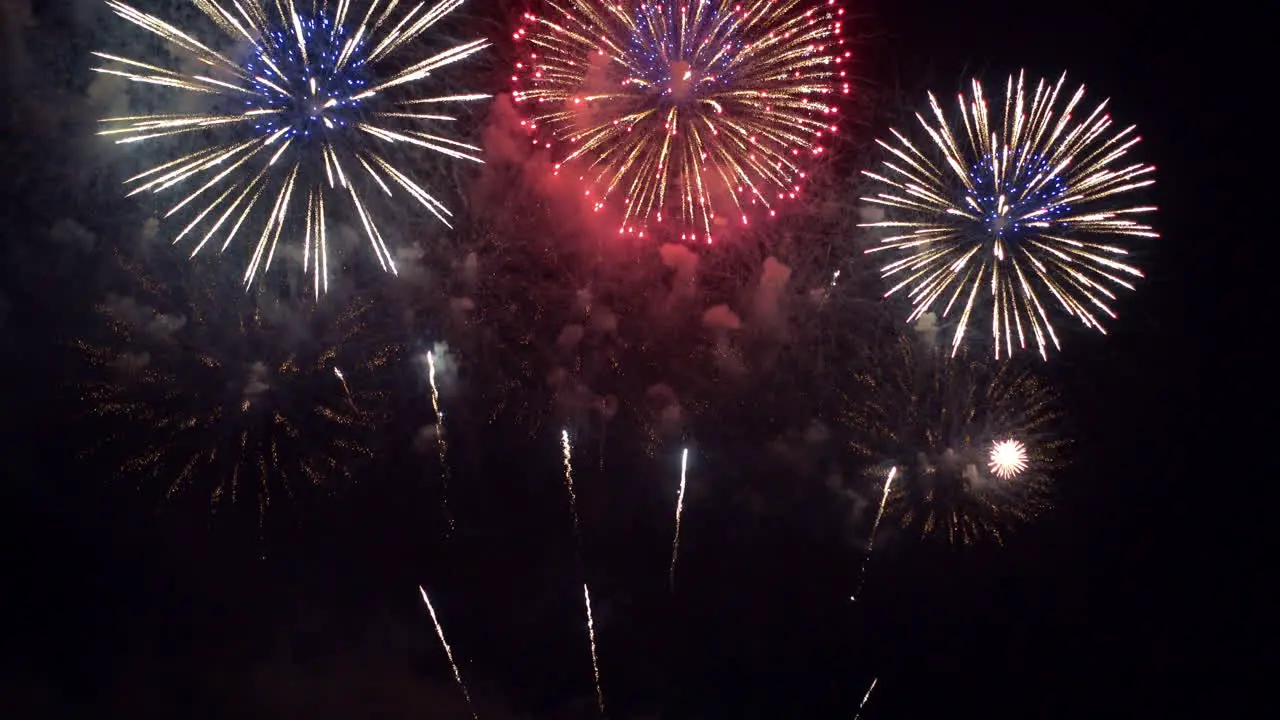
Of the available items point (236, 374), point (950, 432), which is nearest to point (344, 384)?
point (236, 374)

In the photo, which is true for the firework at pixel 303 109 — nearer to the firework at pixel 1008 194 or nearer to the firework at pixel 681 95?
the firework at pixel 681 95

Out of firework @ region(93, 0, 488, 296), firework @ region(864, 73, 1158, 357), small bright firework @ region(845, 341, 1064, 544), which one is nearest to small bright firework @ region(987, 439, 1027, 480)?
small bright firework @ region(845, 341, 1064, 544)

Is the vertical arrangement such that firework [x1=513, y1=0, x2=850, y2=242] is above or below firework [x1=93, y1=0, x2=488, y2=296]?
above

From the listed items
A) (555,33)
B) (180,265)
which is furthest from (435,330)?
(555,33)

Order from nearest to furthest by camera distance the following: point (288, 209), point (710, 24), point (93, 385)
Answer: point (710, 24) → point (288, 209) → point (93, 385)

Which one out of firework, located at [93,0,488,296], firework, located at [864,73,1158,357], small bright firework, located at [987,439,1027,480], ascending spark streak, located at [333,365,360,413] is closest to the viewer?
firework, located at [93,0,488,296]

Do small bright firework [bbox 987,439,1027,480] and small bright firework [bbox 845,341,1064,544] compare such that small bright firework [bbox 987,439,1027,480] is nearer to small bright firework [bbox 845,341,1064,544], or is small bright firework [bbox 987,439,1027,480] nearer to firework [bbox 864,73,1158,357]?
small bright firework [bbox 845,341,1064,544]

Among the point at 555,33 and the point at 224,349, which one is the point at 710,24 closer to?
the point at 555,33
